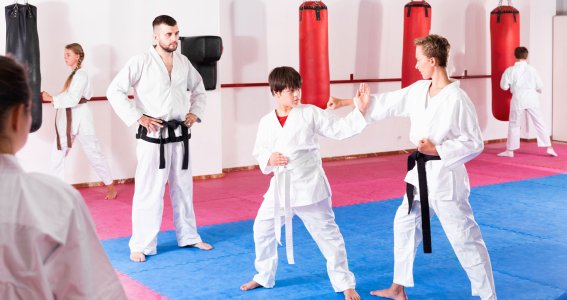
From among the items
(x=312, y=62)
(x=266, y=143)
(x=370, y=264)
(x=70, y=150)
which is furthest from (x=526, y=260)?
(x=70, y=150)

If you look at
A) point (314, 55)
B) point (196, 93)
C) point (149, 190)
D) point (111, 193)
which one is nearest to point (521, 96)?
point (314, 55)

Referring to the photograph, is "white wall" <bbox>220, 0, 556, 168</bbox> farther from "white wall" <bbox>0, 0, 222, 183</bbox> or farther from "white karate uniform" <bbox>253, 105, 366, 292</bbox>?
"white karate uniform" <bbox>253, 105, 366, 292</bbox>

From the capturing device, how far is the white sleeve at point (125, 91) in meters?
4.64

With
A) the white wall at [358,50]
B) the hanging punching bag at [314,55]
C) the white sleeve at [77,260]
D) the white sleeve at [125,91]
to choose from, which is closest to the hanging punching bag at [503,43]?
the white wall at [358,50]

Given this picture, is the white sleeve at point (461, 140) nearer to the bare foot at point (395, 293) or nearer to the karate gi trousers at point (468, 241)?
the karate gi trousers at point (468, 241)

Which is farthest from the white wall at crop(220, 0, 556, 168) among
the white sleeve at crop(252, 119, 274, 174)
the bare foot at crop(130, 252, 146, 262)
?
the white sleeve at crop(252, 119, 274, 174)

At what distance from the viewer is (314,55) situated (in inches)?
300

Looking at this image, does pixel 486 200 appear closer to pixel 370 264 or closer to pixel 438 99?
pixel 370 264

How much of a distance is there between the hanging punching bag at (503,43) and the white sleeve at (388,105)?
6354 mm

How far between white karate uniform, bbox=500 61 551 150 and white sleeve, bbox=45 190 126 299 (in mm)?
8522

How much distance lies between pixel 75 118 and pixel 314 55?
2558mm

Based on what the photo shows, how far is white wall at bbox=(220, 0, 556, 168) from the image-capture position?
8.38 metres

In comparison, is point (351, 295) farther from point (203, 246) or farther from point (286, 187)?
point (203, 246)

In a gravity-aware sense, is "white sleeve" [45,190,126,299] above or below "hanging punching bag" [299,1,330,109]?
below
